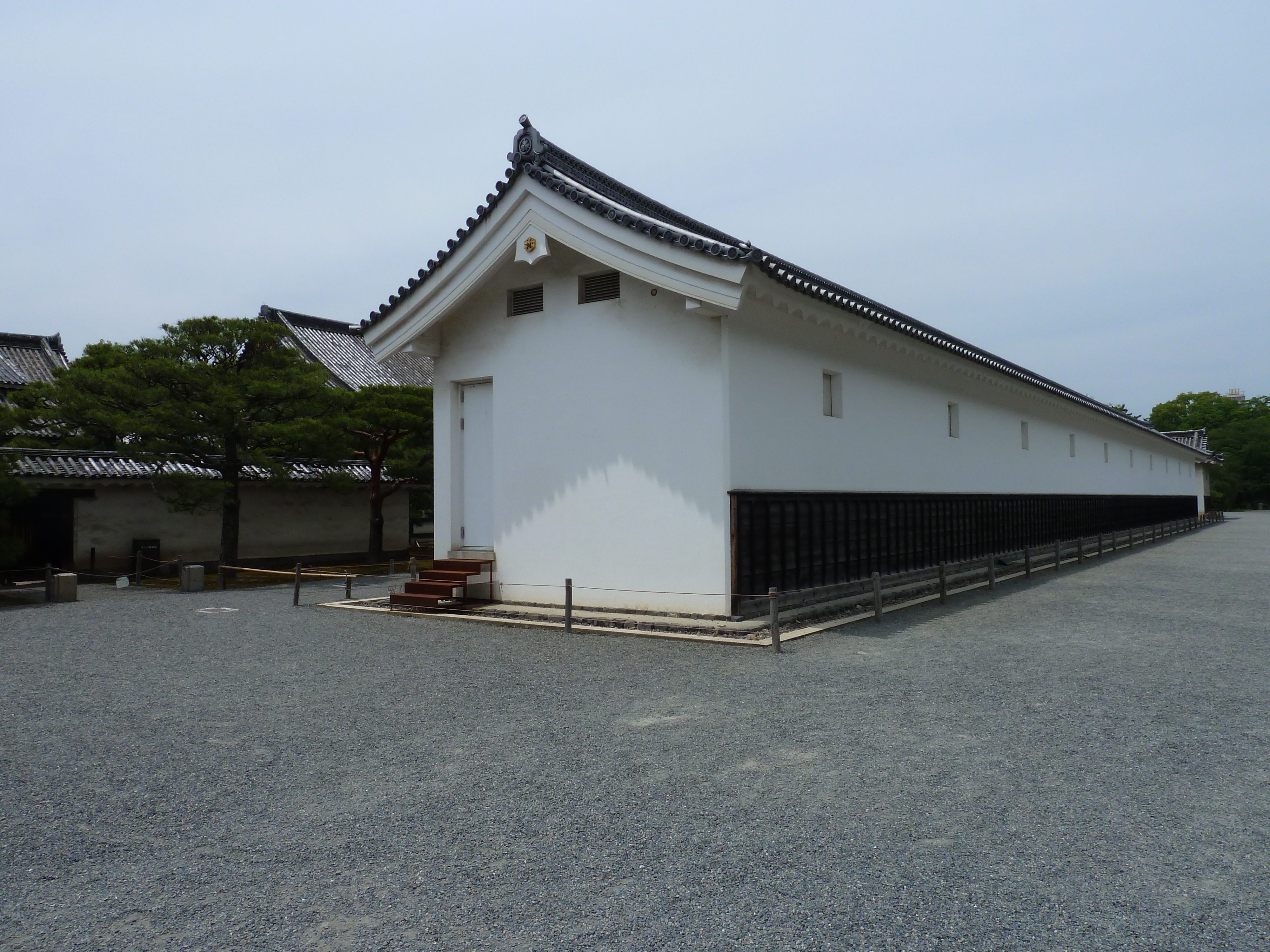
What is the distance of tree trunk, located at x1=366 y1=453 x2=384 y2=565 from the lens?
70.8ft

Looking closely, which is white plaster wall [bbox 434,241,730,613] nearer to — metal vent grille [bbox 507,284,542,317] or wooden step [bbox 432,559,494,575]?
metal vent grille [bbox 507,284,542,317]

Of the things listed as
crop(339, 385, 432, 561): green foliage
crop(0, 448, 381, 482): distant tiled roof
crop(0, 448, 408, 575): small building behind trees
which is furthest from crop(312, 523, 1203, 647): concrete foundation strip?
crop(0, 448, 408, 575): small building behind trees

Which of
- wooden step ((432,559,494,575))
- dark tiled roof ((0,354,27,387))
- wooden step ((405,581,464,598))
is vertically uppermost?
dark tiled roof ((0,354,27,387))

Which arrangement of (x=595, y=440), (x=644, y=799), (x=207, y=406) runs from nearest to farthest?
1. (x=644, y=799)
2. (x=595, y=440)
3. (x=207, y=406)

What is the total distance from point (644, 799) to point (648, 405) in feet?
22.1

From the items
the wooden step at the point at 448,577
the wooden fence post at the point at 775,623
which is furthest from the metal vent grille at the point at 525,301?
the wooden fence post at the point at 775,623

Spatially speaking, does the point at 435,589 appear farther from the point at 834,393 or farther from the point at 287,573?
the point at 834,393

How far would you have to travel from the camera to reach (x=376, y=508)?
72.9ft

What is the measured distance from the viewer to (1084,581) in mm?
15258

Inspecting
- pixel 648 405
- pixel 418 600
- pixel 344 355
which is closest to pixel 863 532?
pixel 648 405

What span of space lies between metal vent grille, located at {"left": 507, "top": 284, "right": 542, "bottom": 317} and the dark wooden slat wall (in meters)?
4.31

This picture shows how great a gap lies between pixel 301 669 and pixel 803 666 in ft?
16.4

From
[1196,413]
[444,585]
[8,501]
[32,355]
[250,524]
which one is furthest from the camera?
[1196,413]

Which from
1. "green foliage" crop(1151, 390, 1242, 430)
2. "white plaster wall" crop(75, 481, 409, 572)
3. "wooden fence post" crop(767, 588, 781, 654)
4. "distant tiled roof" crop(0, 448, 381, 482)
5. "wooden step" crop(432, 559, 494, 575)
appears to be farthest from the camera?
"green foliage" crop(1151, 390, 1242, 430)
